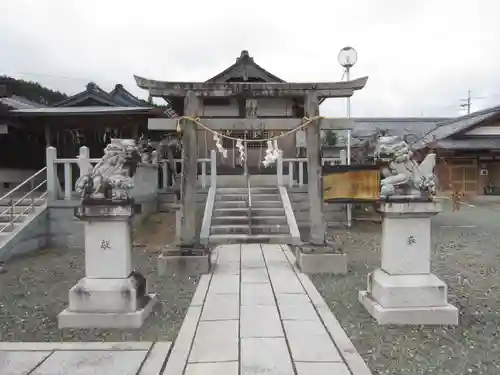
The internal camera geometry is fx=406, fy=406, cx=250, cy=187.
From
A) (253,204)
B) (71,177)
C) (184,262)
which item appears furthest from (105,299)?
(71,177)

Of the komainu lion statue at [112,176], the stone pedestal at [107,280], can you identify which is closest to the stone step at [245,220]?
the komainu lion statue at [112,176]

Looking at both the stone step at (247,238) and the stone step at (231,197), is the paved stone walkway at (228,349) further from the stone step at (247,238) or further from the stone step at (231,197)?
the stone step at (231,197)

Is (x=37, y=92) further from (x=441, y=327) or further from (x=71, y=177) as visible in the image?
(x=441, y=327)

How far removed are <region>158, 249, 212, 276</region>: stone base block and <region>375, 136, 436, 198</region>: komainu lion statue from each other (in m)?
3.84

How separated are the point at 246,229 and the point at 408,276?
20.8ft

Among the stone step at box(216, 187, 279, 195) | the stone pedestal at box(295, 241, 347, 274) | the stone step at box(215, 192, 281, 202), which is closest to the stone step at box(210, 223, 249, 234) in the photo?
the stone step at box(215, 192, 281, 202)

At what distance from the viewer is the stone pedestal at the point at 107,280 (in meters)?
5.09

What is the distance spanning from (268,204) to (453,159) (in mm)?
20818

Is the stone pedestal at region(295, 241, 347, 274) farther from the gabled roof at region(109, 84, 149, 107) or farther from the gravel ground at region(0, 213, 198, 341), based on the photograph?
the gabled roof at region(109, 84, 149, 107)

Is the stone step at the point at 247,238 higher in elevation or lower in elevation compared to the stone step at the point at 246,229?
lower

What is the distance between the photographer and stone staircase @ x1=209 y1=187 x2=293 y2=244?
10.8 m

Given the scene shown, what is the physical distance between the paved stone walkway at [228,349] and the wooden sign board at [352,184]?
21.7 ft

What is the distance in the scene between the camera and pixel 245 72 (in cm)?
1866

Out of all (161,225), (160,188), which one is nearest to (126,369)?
(161,225)
